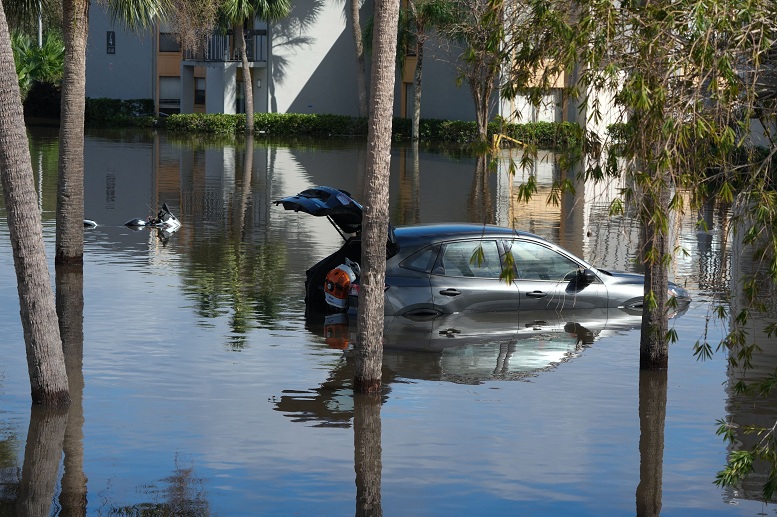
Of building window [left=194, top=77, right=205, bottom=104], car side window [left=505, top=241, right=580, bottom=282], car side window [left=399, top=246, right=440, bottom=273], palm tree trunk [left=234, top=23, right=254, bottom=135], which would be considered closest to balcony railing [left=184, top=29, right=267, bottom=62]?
palm tree trunk [left=234, top=23, right=254, bottom=135]

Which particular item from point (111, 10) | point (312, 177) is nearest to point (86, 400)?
point (111, 10)

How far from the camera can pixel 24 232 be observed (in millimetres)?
10000

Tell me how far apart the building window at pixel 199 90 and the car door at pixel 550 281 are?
5160 centimetres

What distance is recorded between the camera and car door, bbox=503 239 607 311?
47.0 feet

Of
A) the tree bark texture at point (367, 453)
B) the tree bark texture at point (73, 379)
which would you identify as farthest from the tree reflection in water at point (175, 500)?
the tree bark texture at point (367, 453)

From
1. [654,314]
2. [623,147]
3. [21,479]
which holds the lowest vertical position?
[21,479]

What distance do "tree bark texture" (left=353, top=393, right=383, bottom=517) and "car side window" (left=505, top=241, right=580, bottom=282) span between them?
4.02 meters

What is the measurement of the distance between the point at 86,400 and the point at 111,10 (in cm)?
837

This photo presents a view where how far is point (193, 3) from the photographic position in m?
17.7

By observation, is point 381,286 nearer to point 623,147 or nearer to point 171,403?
point 171,403

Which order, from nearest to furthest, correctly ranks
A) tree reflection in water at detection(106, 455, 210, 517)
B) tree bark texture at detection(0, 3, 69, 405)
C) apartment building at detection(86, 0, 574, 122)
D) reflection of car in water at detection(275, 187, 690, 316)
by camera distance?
tree reflection in water at detection(106, 455, 210, 517), tree bark texture at detection(0, 3, 69, 405), reflection of car in water at detection(275, 187, 690, 316), apartment building at detection(86, 0, 574, 122)

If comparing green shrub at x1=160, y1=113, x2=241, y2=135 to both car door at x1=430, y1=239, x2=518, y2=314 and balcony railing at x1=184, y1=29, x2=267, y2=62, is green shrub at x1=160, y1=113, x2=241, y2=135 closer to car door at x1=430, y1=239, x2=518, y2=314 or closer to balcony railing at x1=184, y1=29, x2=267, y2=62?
balcony railing at x1=184, y1=29, x2=267, y2=62

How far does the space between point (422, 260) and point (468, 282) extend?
0.65 m

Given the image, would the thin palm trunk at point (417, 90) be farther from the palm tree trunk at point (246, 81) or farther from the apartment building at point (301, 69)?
the palm tree trunk at point (246, 81)
